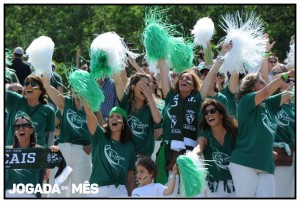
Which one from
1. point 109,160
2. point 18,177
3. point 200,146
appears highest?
point 200,146

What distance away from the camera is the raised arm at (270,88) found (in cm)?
691

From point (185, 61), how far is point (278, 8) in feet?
22.5

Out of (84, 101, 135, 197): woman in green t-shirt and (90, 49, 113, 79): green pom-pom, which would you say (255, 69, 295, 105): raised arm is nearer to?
(84, 101, 135, 197): woman in green t-shirt

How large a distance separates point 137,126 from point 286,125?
152 centimetres

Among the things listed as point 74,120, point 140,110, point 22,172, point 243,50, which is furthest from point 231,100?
point 22,172

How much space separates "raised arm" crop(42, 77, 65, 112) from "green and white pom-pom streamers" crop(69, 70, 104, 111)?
27.4 inches

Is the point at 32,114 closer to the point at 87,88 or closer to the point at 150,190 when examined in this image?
the point at 87,88

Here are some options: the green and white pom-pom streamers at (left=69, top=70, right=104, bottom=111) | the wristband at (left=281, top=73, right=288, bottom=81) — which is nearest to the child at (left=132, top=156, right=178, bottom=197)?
the green and white pom-pom streamers at (left=69, top=70, right=104, bottom=111)

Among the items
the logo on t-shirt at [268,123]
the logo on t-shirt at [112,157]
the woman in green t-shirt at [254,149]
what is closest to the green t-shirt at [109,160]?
the logo on t-shirt at [112,157]

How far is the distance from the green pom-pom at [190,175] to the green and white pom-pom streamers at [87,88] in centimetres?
103

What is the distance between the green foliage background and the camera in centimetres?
1459

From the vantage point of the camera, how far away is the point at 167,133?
7703mm

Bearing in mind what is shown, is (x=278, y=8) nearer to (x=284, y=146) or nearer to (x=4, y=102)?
(x=284, y=146)

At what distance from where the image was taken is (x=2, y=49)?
7.50m
